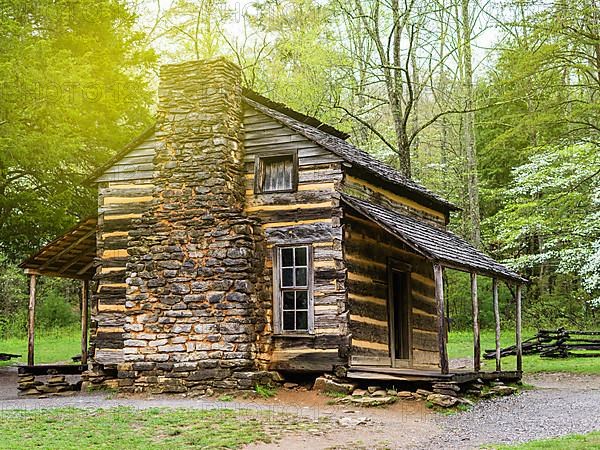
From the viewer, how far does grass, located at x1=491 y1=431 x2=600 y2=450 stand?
30.1ft

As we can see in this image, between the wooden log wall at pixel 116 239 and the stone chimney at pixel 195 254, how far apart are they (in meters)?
1.02

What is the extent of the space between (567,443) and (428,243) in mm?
6149

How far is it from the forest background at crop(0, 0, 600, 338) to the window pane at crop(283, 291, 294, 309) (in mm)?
7197

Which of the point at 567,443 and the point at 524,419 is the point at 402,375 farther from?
the point at 567,443

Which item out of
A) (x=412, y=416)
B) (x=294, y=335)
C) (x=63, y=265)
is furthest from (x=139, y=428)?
(x=63, y=265)

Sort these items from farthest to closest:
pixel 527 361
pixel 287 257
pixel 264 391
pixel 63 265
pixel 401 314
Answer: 1. pixel 527 361
2. pixel 63 265
3. pixel 401 314
4. pixel 287 257
5. pixel 264 391

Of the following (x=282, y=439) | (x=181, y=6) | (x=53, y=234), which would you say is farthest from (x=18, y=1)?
(x=282, y=439)

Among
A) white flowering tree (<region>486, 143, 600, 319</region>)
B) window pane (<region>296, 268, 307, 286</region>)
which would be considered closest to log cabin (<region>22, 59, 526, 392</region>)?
window pane (<region>296, 268, 307, 286</region>)

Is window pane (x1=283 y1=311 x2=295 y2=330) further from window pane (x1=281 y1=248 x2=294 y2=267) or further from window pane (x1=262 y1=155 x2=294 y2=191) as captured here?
window pane (x1=262 y1=155 x2=294 y2=191)

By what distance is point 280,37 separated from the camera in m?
30.2

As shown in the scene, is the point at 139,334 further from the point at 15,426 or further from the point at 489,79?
the point at 489,79

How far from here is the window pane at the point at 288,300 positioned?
50.3 ft

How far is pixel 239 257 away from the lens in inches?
585

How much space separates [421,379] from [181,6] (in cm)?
2027
